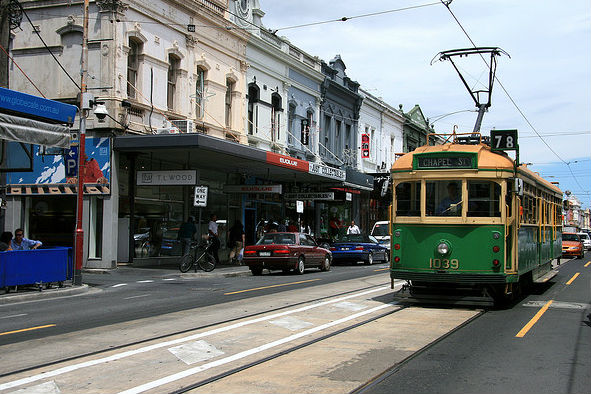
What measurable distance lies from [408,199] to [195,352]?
241 inches

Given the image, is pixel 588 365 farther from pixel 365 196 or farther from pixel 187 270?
pixel 365 196

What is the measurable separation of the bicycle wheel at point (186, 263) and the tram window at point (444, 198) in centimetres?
1101

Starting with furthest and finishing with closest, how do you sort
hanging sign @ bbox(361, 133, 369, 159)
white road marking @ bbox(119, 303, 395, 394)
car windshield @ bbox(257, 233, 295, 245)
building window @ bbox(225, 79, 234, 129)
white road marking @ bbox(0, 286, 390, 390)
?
1. hanging sign @ bbox(361, 133, 369, 159)
2. building window @ bbox(225, 79, 234, 129)
3. car windshield @ bbox(257, 233, 295, 245)
4. white road marking @ bbox(0, 286, 390, 390)
5. white road marking @ bbox(119, 303, 395, 394)

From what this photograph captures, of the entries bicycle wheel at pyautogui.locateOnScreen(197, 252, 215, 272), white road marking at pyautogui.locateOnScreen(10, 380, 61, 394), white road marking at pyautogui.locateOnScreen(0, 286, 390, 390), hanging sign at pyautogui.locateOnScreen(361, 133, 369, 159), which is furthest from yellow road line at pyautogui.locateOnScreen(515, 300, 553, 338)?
hanging sign at pyautogui.locateOnScreen(361, 133, 369, 159)

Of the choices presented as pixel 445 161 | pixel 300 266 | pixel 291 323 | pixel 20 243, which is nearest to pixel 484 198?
pixel 445 161

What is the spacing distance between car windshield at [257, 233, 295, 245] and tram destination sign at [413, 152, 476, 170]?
9899mm

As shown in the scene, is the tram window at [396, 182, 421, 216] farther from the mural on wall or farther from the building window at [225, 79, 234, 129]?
the building window at [225, 79, 234, 129]

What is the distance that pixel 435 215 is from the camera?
40.8ft

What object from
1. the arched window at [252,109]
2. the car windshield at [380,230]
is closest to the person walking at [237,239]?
the arched window at [252,109]

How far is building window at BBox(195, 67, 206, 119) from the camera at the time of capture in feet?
87.9

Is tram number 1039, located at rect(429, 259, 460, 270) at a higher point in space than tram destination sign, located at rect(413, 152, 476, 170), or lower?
lower

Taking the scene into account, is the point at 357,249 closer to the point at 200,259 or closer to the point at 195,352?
the point at 200,259

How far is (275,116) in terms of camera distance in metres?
32.9

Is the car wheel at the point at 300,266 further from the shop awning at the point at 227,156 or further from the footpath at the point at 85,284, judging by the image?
the shop awning at the point at 227,156
